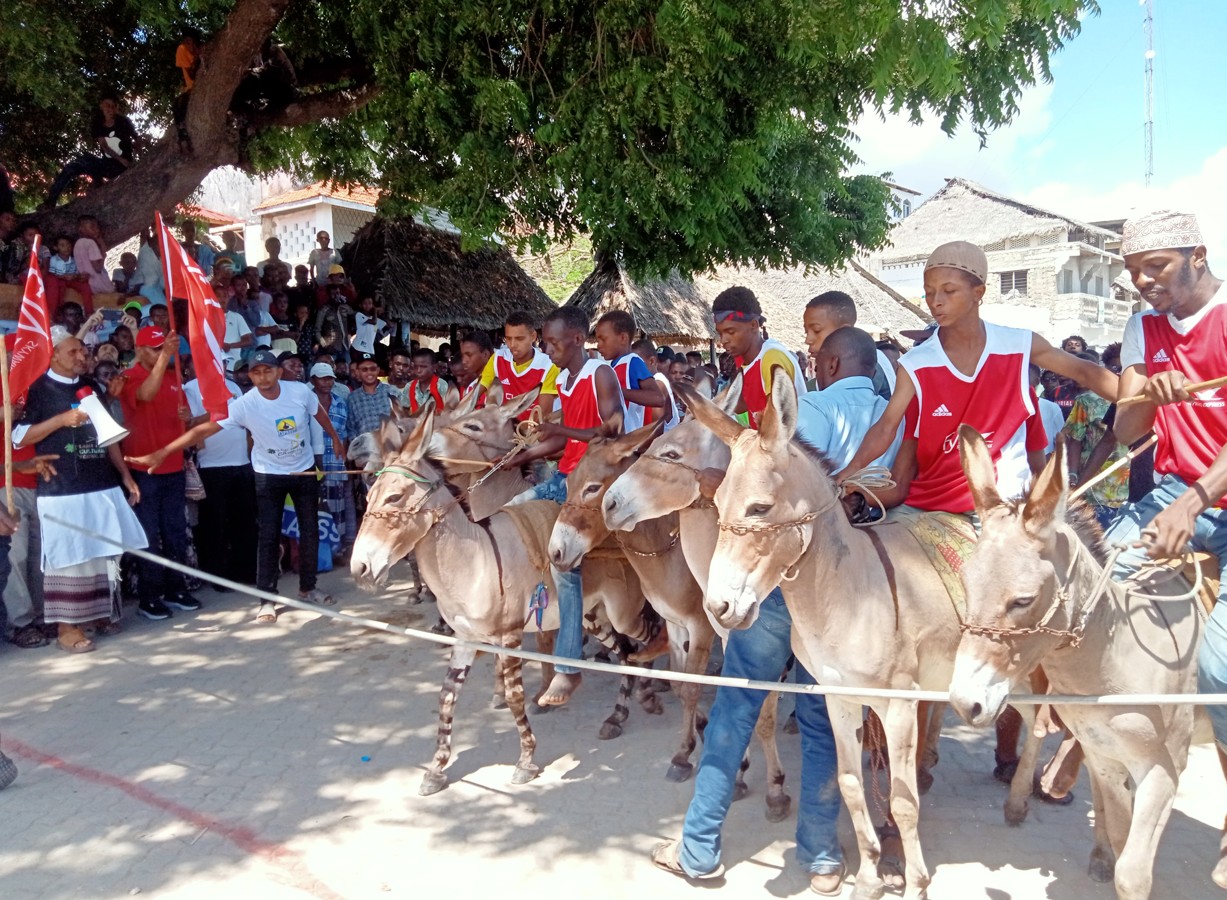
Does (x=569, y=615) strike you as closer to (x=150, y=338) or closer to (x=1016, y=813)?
(x=1016, y=813)

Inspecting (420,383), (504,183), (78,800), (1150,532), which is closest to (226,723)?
(78,800)

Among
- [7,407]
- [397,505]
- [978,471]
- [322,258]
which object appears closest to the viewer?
[978,471]

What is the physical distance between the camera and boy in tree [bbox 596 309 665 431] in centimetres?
591

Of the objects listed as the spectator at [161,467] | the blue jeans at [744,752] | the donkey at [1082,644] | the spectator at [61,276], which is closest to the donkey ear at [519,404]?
the blue jeans at [744,752]

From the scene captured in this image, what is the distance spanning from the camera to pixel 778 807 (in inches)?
173

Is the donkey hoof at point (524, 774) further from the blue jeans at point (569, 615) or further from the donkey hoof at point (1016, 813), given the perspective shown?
the donkey hoof at point (1016, 813)

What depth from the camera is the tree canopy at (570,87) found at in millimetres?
6191

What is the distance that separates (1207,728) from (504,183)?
670 centimetres

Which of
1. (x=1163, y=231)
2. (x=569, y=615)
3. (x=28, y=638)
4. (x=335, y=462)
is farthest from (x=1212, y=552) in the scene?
(x=335, y=462)

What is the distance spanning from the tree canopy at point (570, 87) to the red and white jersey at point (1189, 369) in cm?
295

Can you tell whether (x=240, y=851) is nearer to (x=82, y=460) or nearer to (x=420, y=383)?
(x=82, y=460)

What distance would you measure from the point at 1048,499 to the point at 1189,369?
1125 millimetres

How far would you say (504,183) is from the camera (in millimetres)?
7762

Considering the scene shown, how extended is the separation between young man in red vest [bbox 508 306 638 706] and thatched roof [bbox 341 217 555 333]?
9.22 m
